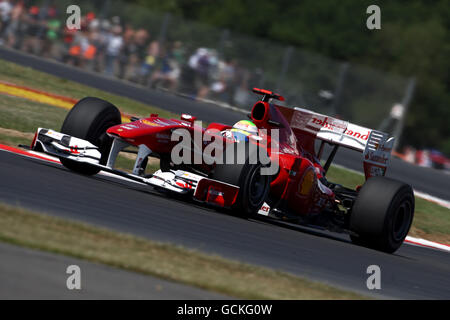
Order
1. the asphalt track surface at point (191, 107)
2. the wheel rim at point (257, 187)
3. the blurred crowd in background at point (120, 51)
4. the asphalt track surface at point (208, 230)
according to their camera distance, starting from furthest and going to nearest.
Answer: the blurred crowd in background at point (120, 51) < the asphalt track surface at point (191, 107) < the wheel rim at point (257, 187) < the asphalt track surface at point (208, 230)

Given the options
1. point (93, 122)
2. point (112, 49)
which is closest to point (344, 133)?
point (93, 122)

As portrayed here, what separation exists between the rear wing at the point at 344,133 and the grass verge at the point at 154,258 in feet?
14.6

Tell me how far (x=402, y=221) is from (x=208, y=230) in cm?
336

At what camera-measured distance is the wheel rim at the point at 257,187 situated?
9.80 m

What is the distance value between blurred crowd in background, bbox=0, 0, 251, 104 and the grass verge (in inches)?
713

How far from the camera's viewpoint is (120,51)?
1021 inches

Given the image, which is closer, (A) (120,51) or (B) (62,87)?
(B) (62,87)

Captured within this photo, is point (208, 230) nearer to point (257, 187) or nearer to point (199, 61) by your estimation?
point (257, 187)

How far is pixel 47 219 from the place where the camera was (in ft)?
23.4

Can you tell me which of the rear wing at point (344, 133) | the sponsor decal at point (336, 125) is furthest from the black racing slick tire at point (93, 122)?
the sponsor decal at point (336, 125)

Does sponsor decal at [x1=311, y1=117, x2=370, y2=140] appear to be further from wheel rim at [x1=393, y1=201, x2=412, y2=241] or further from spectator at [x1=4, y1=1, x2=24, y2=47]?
spectator at [x1=4, y1=1, x2=24, y2=47]

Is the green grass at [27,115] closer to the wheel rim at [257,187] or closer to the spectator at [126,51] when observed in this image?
the wheel rim at [257,187]
